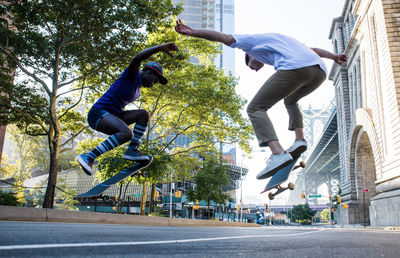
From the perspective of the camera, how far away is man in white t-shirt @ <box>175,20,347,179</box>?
325 cm

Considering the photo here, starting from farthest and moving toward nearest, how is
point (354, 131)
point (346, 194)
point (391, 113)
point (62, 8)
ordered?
1. point (346, 194)
2. point (354, 131)
3. point (391, 113)
4. point (62, 8)

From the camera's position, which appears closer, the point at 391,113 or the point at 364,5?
the point at 391,113

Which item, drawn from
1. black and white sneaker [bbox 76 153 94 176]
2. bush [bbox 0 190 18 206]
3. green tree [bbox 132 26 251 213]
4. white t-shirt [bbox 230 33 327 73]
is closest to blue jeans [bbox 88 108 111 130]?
black and white sneaker [bbox 76 153 94 176]

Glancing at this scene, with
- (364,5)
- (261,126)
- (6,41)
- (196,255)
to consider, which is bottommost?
(196,255)

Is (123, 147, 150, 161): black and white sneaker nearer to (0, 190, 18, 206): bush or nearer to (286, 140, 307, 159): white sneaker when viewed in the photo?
(286, 140, 307, 159): white sneaker

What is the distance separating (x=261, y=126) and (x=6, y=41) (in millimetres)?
13577

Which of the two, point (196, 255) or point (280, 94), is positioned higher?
point (280, 94)

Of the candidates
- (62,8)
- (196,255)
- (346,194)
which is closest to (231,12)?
(346,194)

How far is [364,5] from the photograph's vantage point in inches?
857

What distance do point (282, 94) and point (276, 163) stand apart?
81cm

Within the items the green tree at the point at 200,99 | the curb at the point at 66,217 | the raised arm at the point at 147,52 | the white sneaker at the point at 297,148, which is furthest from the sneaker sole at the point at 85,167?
the green tree at the point at 200,99

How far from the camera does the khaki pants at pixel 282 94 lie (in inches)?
128

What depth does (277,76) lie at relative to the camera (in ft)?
10.7

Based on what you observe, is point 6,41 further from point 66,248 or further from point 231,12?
point 231,12
